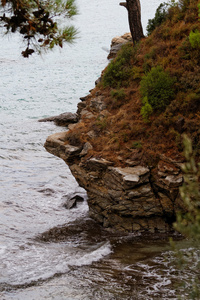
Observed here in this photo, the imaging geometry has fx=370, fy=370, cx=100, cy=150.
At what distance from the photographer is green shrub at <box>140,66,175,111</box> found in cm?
998

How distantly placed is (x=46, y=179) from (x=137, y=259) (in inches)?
270

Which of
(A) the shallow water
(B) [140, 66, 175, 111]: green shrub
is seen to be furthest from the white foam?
(B) [140, 66, 175, 111]: green shrub

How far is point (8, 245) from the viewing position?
899cm

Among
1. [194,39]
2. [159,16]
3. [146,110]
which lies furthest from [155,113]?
[159,16]

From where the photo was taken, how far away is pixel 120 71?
1211cm

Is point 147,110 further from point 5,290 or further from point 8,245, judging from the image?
point 5,290

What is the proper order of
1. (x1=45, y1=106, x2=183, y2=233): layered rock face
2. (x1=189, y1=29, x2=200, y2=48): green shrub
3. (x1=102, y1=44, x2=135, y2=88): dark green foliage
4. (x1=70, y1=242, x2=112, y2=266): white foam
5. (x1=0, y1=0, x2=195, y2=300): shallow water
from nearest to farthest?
(x1=0, y1=0, x2=195, y2=300): shallow water
(x1=70, y1=242, x2=112, y2=266): white foam
(x1=45, y1=106, x2=183, y2=233): layered rock face
(x1=189, y1=29, x2=200, y2=48): green shrub
(x1=102, y1=44, x2=135, y2=88): dark green foliage

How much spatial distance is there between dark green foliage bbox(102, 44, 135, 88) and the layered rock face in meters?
3.50

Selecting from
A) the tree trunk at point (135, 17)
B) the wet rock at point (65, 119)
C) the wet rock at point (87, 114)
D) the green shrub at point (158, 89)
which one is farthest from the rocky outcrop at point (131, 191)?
the wet rock at point (65, 119)

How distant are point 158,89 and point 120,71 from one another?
2387 mm

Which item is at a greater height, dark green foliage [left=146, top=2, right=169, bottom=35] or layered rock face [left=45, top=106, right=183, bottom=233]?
dark green foliage [left=146, top=2, right=169, bottom=35]

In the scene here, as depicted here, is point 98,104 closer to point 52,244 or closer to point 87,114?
point 87,114

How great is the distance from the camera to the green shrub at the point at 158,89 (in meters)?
9.98

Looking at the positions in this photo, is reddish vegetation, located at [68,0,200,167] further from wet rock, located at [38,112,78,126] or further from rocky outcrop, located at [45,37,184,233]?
wet rock, located at [38,112,78,126]
